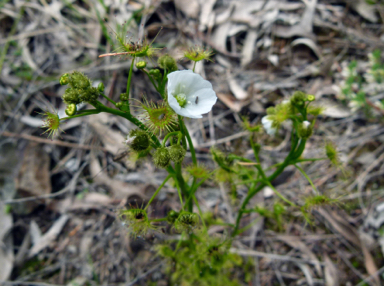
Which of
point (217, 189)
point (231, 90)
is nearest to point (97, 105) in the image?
point (217, 189)

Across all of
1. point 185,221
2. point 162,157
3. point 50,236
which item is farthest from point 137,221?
point 50,236

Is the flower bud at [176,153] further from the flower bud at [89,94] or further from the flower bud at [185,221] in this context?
the flower bud at [89,94]

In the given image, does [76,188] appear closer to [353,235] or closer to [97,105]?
[97,105]

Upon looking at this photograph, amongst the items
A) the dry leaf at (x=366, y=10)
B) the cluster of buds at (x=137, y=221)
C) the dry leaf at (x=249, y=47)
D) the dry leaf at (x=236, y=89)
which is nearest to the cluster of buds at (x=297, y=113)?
the cluster of buds at (x=137, y=221)

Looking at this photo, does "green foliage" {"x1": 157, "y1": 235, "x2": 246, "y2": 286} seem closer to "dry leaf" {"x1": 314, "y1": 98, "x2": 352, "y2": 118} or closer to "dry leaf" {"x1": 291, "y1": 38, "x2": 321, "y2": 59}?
"dry leaf" {"x1": 314, "y1": 98, "x2": 352, "y2": 118}

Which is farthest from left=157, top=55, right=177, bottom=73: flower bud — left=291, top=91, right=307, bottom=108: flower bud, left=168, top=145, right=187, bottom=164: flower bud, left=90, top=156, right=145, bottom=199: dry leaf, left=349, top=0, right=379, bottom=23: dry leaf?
left=349, top=0, right=379, bottom=23: dry leaf

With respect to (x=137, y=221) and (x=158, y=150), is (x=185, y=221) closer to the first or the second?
(x=137, y=221)
